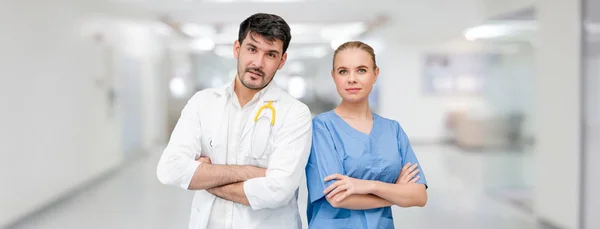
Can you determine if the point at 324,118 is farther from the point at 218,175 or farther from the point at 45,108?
the point at 45,108

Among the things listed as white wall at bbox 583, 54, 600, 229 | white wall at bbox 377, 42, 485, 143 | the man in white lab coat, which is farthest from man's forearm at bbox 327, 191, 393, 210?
white wall at bbox 377, 42, 485, 143

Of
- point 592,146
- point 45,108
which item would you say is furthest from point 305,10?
point 45,108

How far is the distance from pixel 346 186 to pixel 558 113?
3188 mm

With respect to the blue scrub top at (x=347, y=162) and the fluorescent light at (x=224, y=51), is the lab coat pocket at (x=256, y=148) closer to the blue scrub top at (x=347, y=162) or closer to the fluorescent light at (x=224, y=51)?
the blue scrub top at (x=347, y=162)

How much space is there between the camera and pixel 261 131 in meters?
1.54

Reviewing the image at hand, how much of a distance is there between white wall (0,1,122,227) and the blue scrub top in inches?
127

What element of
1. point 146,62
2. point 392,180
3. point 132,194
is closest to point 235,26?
point 392,180

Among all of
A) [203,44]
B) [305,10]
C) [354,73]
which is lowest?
[354,73]

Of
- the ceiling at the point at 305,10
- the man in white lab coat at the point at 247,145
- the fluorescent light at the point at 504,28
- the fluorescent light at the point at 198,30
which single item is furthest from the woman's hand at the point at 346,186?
the fluorescent light at the point at 504,28

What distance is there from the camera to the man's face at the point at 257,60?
1.44 m

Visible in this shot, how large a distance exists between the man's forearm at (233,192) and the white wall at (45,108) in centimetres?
306

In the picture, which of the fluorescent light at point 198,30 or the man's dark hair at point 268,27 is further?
the fluorescent light at point 198,30

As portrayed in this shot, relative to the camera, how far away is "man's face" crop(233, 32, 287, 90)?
4.73ft

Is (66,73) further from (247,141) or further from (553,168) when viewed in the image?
(553,168)
